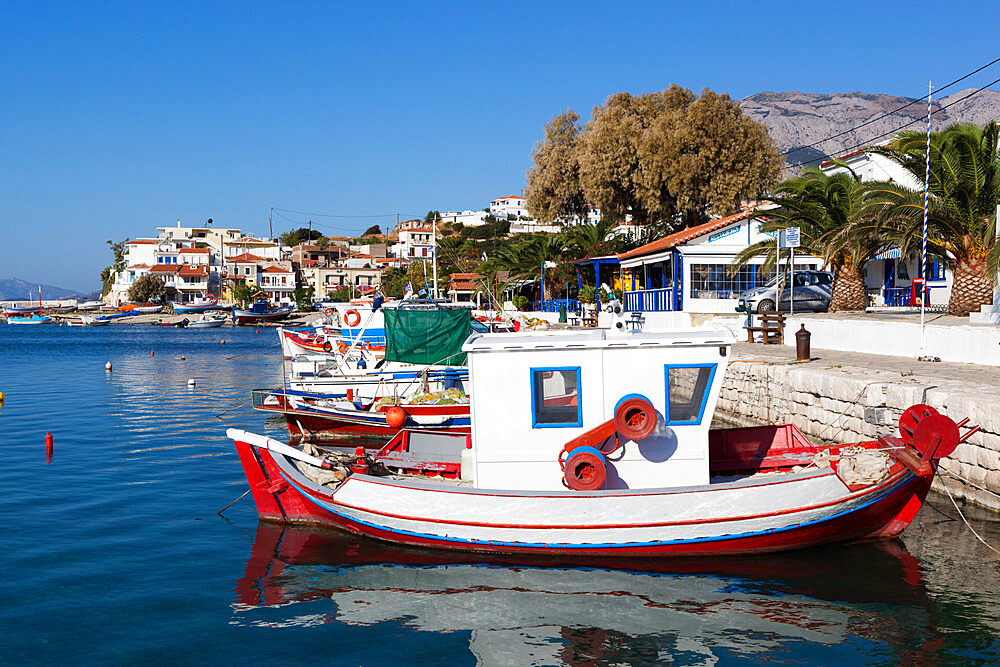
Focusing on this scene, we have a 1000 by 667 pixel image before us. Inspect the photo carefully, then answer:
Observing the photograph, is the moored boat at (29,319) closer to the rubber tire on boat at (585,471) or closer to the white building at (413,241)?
the white building at (413,241)

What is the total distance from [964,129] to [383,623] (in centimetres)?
1765

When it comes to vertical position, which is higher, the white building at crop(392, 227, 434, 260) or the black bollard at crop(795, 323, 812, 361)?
the white building at crop(392, 227, 434, 260)

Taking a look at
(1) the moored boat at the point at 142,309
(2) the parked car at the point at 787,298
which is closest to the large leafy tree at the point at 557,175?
(2) the parked car at the point at 787,298

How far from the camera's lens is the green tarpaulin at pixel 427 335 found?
68.0 ft

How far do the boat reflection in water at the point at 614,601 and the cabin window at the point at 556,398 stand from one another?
5.94 ft

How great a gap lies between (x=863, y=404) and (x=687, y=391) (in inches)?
202

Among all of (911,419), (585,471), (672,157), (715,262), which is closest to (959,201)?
(911,419)

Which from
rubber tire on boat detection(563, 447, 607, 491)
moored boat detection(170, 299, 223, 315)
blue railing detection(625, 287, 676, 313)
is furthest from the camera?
moored boat detection(170, 299, 223, 315)

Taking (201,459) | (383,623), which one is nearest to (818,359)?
(383,623)

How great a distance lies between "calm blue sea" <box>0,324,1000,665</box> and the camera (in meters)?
7.49

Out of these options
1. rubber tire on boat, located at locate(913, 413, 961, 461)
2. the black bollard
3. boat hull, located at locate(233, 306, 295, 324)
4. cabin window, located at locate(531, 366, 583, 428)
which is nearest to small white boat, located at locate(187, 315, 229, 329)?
boat hull, located at locate(233, 306, 295, 324)

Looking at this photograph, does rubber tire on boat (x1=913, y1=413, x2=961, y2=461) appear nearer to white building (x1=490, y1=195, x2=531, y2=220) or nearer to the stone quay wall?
the stone quay wall

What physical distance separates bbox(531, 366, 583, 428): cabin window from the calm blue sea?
182cm

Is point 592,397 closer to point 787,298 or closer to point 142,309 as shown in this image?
point 787,298
